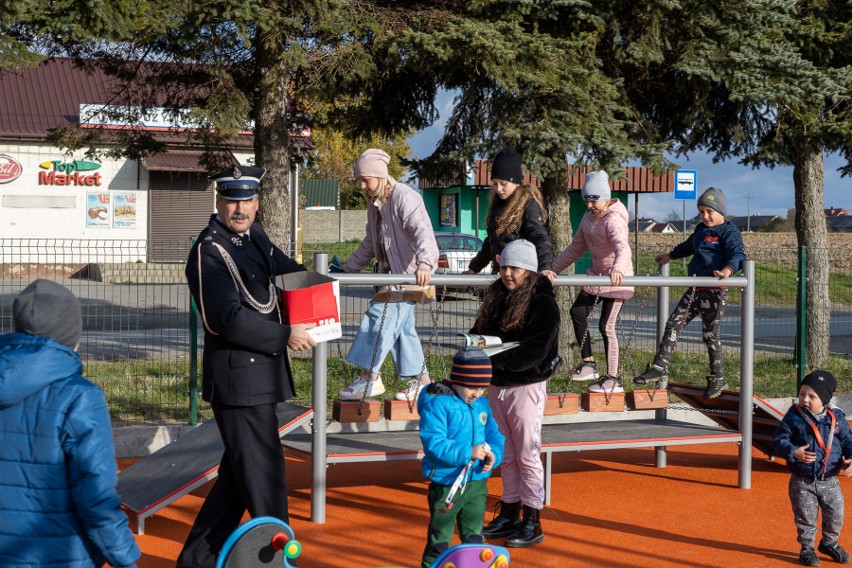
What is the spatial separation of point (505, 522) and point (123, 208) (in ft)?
90.4

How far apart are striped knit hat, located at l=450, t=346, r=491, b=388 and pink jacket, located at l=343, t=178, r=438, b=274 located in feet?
5.62

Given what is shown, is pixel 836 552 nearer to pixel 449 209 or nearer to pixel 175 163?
pixel 175 163

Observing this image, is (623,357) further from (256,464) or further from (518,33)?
(256,464)

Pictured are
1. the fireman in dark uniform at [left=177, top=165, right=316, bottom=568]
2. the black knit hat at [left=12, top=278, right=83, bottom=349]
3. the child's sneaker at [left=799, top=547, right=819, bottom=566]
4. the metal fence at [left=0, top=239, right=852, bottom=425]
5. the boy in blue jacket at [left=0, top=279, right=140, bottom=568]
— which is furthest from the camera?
the metal fence at [left=0, top=239, right=852, bottom=425]

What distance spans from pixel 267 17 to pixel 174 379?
13.0ft

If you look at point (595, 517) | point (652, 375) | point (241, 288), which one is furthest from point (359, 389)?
point (241, 288)

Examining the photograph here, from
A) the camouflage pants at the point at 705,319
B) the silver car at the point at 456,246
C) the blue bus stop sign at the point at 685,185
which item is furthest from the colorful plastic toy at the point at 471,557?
the silver car at the point at 456,246

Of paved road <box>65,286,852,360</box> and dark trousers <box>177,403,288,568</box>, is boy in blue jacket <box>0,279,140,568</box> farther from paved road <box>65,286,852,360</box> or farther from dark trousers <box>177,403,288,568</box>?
paved road <box>65,286,852,360</box>

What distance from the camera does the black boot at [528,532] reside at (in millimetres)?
6027

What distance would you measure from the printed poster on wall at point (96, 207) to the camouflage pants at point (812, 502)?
28.5 meters

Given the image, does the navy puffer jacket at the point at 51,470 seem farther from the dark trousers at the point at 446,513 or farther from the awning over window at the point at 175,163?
the awning over window at the point at 175,163

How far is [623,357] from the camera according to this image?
1215 cm

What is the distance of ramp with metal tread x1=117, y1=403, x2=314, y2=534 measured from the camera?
19.7ft

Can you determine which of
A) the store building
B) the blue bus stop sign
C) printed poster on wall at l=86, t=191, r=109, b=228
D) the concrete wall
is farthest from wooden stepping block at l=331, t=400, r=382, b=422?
the concrete wall
